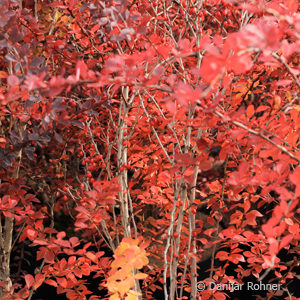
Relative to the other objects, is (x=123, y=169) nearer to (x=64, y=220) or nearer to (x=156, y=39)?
(x=156, y=39)

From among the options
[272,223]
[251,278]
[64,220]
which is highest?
[272,223]

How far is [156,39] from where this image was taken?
1729 mm

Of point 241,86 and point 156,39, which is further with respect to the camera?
point 241,86

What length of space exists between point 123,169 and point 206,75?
85cm

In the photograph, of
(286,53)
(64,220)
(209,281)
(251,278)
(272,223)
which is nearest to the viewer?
(272,223)

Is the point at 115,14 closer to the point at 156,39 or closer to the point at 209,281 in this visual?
the point at 156,39

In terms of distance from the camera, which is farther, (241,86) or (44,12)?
(44,12)

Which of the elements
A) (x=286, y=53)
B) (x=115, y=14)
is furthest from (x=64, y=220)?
(x=286, y=53)

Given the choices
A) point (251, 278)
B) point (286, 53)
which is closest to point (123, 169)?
point (286, 53)

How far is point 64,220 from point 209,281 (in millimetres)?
2299

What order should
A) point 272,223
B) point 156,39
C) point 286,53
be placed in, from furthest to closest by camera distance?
point 156,39 → point 286,53 → point 272,223

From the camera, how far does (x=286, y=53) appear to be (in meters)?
1.13

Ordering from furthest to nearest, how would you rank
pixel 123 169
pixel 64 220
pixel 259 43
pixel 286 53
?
1. pixel 64 220
2. pixel 123 169
3. pixel 286 53
4. pixel 259 43

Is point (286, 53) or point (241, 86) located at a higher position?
point (286, 53)
